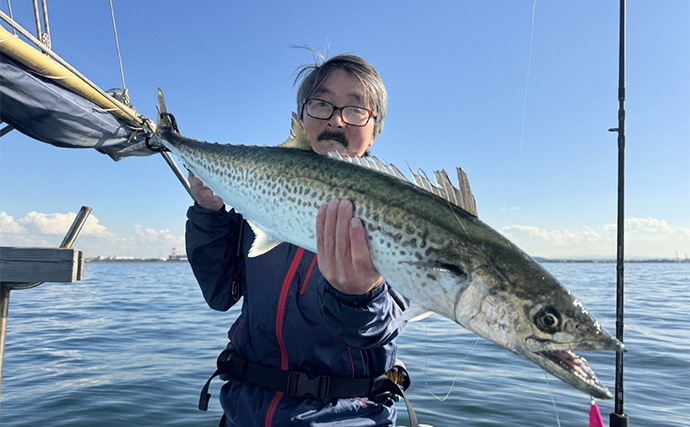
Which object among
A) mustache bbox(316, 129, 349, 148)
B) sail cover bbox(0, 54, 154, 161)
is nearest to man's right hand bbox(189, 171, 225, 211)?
mustache bbox(316, 129, 349, 148)

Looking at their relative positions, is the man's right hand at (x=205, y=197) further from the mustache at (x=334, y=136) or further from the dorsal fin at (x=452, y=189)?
the dorsal fin at (x=452, y=189)

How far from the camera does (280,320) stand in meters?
3.09

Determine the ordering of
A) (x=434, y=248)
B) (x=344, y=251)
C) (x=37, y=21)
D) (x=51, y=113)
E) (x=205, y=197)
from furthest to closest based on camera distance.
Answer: (x=37, y=21), (x=51, y=113), (x=205, y=197), (x=344, y=251), (x=434, y=248)

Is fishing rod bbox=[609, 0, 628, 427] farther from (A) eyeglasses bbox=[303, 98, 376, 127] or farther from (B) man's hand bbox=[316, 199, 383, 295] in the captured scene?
(B) man's hand bbox=[316, 199, 383, 295]

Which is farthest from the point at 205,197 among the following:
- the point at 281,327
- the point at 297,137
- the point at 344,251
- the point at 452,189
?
the point at 452,189

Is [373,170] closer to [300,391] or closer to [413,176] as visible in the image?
[413,176]

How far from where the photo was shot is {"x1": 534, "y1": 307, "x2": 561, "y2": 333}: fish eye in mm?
2092

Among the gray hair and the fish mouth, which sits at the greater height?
the gray hair

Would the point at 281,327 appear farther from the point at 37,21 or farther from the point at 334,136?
the point at 37,21

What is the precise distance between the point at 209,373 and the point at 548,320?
938 cm

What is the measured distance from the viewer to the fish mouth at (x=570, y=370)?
1.95 meters

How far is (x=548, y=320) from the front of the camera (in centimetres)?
210

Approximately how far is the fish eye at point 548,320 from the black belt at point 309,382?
131cm

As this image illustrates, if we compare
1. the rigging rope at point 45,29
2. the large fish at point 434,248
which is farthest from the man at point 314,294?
the rigging rope at point 45,29
